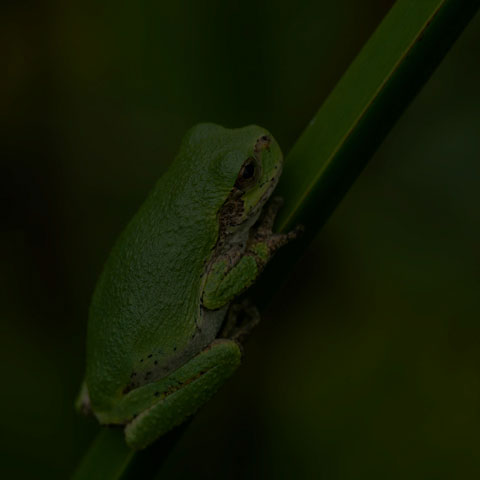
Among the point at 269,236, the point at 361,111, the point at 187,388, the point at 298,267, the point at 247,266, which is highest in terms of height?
the point at 361,111

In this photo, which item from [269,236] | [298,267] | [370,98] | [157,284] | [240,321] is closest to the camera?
[370,98]

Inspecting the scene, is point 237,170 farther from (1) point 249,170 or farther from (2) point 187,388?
(2) point 187,388

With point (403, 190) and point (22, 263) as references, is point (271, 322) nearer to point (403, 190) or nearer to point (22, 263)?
point (403, 190)

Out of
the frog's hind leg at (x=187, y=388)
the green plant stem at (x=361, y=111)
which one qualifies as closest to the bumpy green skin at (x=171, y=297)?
the frog's hind leg at (x=187, y=388)

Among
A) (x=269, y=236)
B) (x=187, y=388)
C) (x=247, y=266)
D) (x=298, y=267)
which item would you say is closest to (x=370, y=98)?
(x=269, y=236)

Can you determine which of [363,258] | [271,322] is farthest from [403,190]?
[271,322]

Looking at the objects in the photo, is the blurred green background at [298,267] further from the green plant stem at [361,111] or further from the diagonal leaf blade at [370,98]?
the diagonal leaf blade at [370,98]

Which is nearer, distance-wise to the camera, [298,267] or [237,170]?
[237,170]

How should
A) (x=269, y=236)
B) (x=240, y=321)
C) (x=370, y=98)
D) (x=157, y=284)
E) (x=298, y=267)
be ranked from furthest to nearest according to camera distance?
(x=298, y=267), (x=240, y=321), (x=157, y=284), (x=269, y=236), (x=370, y=98)
